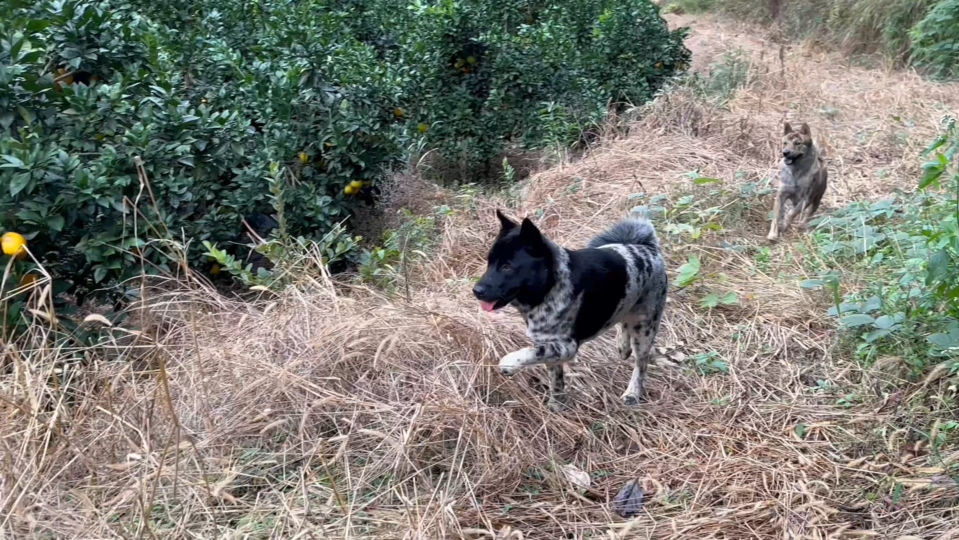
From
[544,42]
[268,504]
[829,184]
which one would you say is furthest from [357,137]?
[829,184]

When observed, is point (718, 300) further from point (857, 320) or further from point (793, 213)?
point (793, 213)

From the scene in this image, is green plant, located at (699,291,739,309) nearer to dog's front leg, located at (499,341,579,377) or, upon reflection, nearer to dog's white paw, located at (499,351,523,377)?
dog's front leg, located at (499,341,579,377)

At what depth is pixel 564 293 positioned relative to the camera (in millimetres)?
3730

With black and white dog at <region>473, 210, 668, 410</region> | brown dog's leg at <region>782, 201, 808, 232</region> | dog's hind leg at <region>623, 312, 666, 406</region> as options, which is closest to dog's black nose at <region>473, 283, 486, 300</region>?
black and white dog at <region>473, 210, 668, 410</region>

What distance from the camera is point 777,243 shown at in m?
5.92

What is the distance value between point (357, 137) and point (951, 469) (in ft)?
14.8

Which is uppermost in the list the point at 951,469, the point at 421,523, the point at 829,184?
the point at 951,469

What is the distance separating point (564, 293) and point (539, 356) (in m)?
0.32

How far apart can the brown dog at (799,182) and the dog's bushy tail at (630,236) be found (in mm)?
2150

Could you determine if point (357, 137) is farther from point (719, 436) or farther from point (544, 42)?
point (719, 436)

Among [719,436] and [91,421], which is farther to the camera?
[719,436]

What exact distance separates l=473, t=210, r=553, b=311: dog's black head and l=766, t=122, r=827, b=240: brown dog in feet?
10.2

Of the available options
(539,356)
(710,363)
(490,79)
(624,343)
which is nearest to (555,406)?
(539,356)

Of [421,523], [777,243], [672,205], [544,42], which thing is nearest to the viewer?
[421,523]
